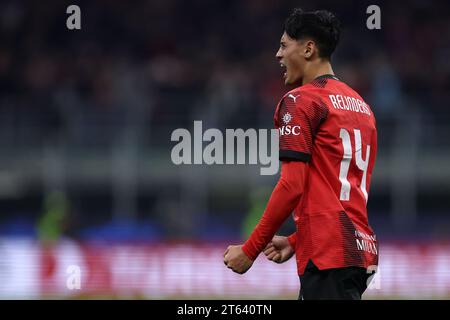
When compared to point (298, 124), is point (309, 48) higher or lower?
higher

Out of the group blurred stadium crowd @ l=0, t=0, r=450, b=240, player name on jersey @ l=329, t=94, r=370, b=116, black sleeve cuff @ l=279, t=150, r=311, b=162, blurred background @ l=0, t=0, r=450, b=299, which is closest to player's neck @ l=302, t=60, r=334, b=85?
player name on jersey @ l=329, t=94, r=370, b=116

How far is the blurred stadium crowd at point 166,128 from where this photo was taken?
467 inches

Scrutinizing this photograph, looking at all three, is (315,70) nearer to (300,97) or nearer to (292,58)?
(292,58)

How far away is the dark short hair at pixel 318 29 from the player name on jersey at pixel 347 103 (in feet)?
0.74

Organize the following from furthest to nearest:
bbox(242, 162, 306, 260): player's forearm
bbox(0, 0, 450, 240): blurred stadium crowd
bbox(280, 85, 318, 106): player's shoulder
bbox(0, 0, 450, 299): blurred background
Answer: bbox(0, 0, 450, 240): blurred stadium crowd → bbox(0, 0, 450, 299): blurred background → bbox(280, 85, 318, 106): player's shoulder → bbox(242, 162, 306, 260): player's forearm

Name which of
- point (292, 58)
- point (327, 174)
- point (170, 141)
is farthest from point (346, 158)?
point (170, 141)

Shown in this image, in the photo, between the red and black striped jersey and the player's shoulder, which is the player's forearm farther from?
the player's shoulder

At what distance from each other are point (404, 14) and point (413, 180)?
5.21 metres

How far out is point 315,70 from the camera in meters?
4.19

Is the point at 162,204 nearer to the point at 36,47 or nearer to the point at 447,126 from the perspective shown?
the point at 447,126

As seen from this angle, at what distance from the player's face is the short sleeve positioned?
20cm

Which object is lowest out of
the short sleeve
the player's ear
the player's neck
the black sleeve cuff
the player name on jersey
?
the black sleeve cuff

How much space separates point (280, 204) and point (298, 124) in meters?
0.33

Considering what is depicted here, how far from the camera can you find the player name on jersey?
4053mm
